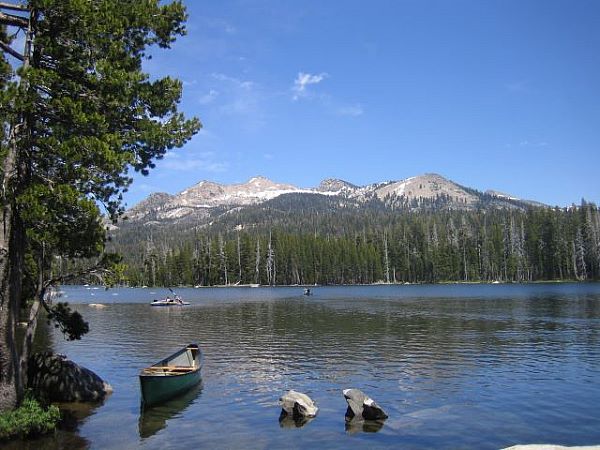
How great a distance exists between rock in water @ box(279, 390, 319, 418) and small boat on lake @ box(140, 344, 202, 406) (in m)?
6.16

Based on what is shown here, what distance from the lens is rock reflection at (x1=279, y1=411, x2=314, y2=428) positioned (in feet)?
73.9

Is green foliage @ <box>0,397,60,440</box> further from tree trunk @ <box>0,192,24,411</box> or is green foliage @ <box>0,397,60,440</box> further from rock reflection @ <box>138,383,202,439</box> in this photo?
rock reflection @ <box>138,383,202,439</box>

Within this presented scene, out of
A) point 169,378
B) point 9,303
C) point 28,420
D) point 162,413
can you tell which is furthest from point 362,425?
point 9,303

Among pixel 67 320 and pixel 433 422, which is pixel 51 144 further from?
pixel 433 422

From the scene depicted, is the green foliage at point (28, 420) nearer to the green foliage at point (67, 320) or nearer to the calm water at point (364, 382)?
the calm water at point (364, 382)

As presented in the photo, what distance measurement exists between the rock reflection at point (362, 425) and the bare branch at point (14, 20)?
20673 mm

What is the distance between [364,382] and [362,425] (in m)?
8.43

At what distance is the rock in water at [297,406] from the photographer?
23.6m

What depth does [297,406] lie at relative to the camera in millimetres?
23672

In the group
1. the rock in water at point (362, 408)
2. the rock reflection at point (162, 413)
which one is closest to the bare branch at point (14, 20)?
the rock reflection at point (162, 413)

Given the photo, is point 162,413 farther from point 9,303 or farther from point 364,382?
point 364,382

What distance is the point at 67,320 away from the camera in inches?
949

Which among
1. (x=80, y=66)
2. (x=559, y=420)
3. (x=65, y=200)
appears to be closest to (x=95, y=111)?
(x=80, y=66)

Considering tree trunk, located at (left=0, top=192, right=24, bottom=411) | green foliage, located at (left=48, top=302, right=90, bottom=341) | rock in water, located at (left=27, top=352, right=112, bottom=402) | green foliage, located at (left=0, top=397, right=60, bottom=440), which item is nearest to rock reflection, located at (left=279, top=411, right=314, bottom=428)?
green foliage, located at (left=0, top=397, right=60, bottom=440)
